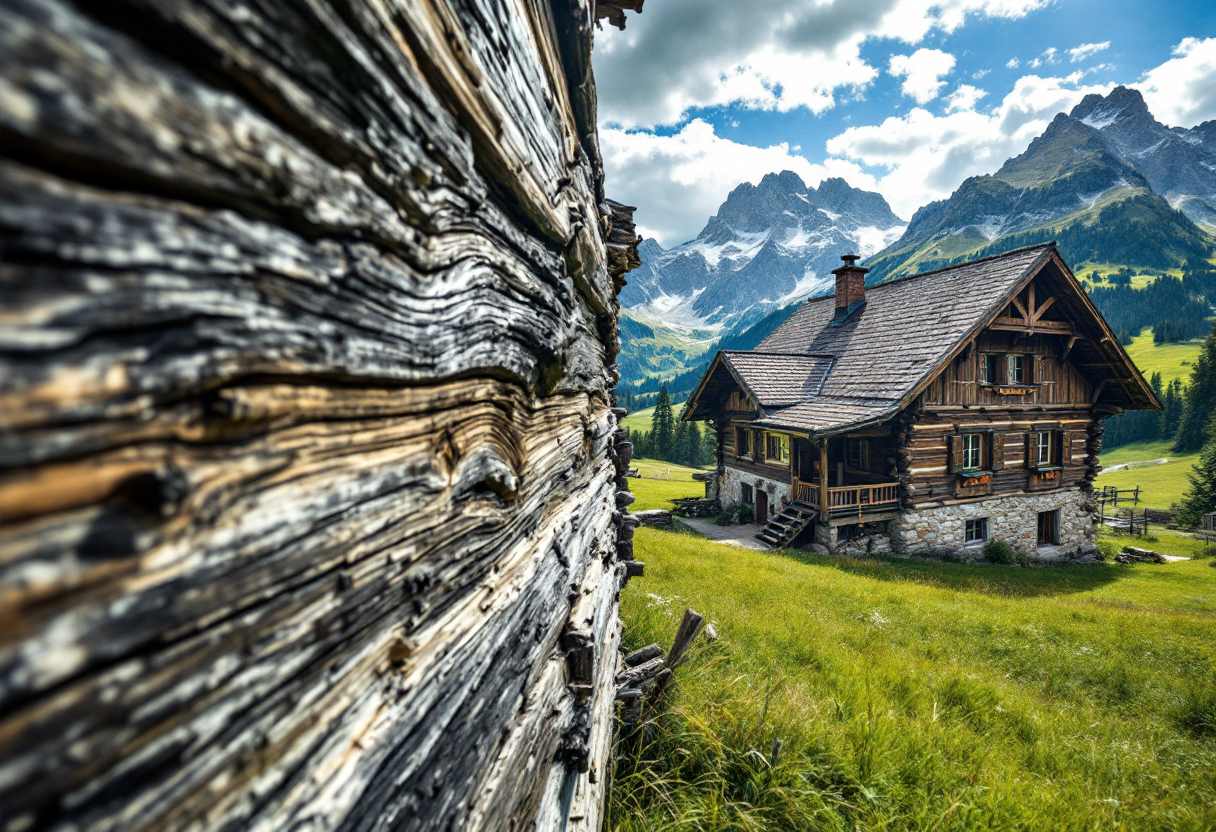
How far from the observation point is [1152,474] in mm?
44719

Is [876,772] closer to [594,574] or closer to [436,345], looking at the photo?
[594,574]

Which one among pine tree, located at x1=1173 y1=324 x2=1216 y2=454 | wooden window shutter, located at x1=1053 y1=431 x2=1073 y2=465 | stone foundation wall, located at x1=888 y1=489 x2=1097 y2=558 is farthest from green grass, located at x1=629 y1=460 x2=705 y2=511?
pine tree, located at x1=1173 y1=324 x2=1216 y2=454

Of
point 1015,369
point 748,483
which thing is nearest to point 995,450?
point 1015,369

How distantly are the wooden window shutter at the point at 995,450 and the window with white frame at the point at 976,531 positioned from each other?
1733mm

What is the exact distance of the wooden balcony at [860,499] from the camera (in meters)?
15.1

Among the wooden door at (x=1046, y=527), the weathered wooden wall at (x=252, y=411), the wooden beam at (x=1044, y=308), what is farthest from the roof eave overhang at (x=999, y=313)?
the weathered wooden wall at (x=252, y=411)

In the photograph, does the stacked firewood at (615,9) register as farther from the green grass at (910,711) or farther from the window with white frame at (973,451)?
the window with white frame at (973,451)

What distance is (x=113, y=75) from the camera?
0.54 meters

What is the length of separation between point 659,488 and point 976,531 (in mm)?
16641

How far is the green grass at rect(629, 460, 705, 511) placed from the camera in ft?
77.3

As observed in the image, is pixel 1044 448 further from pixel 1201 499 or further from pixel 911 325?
pixel 1201 499

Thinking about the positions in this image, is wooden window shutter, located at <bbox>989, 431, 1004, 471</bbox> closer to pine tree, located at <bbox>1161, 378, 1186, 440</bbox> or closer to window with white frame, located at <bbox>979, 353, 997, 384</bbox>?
window with white frame, located at <bbox>979, 353, 997, 384</bbox>

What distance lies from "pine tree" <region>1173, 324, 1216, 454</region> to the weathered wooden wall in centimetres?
6675

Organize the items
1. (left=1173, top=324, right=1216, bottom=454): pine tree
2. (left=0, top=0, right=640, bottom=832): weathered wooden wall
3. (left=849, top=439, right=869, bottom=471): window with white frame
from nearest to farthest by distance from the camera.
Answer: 1. (left=0, top=0, right=640, bottom=832): weathered wooden wall
2. (left=849, top=439, right=869, bottom=471): window with white frame
3. (left=1173, top=324, right=1216, bottom=454): pine tree
